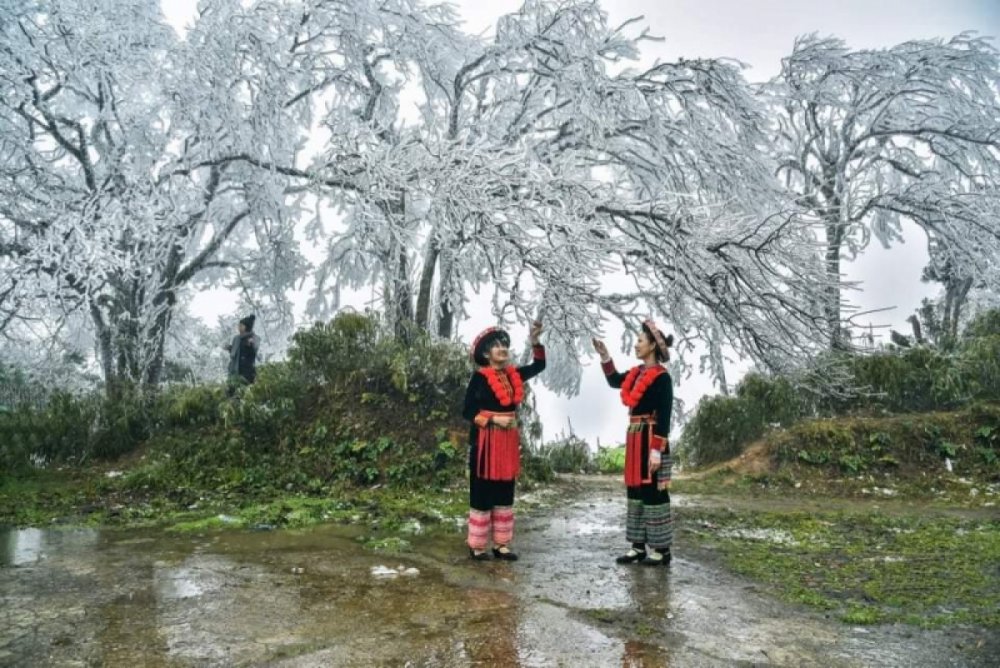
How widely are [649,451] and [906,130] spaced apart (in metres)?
12.9

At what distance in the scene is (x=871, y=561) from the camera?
545 centimetres

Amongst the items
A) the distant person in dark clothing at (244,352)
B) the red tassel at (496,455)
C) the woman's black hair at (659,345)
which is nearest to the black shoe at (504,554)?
the red tassel at (496,455)

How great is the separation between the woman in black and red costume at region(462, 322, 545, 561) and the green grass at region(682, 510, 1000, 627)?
5.69 feet

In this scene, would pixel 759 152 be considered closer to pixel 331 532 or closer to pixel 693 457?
pixel 693 457

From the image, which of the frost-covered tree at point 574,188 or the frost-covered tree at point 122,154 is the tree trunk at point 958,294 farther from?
the frost-covered tree at point 122,154

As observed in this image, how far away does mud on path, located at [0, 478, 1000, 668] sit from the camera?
134 inches

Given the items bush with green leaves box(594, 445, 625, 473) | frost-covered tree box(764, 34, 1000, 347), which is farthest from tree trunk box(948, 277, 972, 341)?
bush with green leaves box(594, 445, 625, 473)

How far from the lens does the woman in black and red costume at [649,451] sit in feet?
17.6

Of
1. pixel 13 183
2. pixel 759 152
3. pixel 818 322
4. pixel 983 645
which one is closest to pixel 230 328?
pixel 13 183

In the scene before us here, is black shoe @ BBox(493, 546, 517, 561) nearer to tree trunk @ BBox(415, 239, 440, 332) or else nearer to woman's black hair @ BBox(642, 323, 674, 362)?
woman's black hair @ BBox(642, 323, 674, 362)

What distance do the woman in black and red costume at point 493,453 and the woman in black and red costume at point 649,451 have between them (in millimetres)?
876

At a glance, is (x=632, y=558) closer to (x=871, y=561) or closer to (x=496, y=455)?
(x=496, y=455)

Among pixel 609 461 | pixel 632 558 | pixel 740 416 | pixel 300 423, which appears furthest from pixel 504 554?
pixel 609 461

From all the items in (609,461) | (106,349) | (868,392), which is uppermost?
(106,349)
